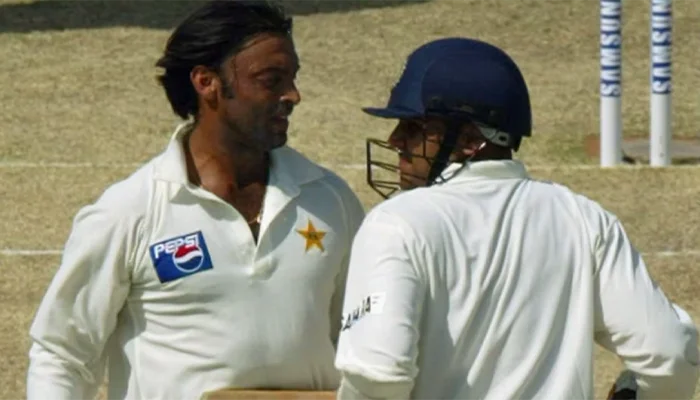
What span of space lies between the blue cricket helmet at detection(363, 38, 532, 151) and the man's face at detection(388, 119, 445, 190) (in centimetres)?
3

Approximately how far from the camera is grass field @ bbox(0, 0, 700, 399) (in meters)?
9.95

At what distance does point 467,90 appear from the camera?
341cm

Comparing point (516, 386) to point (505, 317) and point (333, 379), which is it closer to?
point (505, 317)

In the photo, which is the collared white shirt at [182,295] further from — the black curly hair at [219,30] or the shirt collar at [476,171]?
the shirt collar at [476,171]

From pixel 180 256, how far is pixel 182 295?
91 millimetres

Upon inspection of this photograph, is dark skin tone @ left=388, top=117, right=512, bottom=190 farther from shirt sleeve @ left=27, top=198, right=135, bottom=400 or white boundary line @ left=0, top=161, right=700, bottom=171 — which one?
white boundary line @ left=0, top=161, right=700, bottom=171

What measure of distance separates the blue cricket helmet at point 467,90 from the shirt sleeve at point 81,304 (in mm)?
724

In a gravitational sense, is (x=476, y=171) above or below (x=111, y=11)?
above

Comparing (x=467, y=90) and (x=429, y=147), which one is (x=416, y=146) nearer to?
(x=429, y=147)

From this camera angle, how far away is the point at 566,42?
49.4 feet

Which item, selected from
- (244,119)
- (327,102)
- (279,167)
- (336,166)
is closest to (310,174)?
(279,167)

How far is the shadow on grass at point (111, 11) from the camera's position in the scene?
1582 cm

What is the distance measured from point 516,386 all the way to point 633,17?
41.9 feet

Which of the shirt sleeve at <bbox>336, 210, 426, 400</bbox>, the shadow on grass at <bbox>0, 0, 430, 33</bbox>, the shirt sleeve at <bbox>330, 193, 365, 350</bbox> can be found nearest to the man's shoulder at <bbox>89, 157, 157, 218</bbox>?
the shirt sleeve at <bbox>330, 193, 365, 350</bbox>
